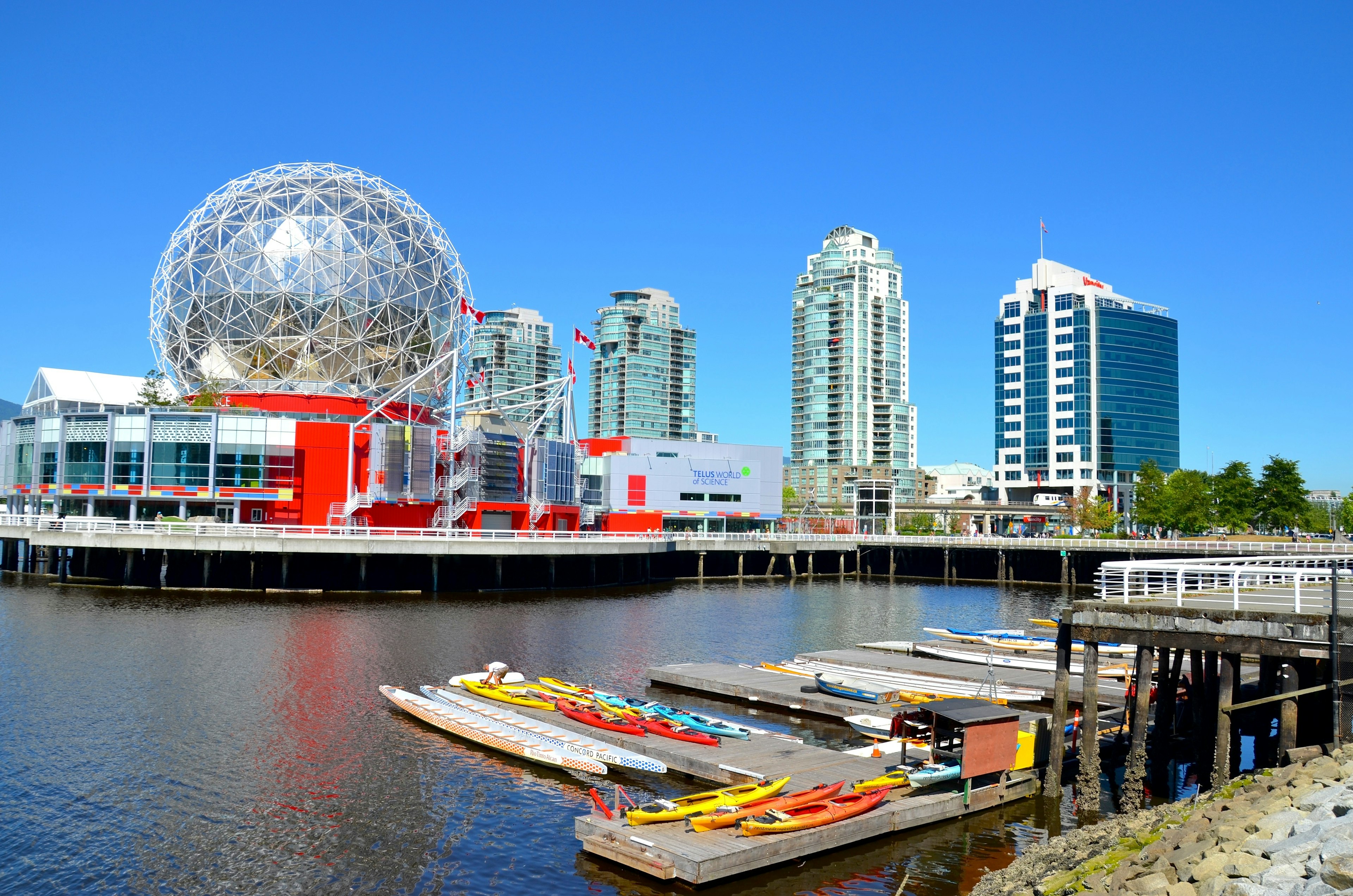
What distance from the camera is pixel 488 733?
91.8ft

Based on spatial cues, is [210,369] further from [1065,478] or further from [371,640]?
[1065,478]

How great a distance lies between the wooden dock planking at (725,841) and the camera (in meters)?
18.3

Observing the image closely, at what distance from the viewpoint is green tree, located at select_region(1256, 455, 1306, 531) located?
120125 mm

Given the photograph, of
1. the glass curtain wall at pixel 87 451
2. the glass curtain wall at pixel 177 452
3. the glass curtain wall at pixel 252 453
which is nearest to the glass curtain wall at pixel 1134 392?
the glass curtain wall at pixel 252 453

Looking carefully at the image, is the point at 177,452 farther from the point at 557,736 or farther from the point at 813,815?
the point at 813,815

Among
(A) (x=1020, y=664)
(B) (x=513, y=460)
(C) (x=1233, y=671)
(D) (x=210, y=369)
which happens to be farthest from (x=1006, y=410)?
(C) (x=1233, y=671)

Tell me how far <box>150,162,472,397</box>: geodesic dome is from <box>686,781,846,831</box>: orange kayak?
210 feet

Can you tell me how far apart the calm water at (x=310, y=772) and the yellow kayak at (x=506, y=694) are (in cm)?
257

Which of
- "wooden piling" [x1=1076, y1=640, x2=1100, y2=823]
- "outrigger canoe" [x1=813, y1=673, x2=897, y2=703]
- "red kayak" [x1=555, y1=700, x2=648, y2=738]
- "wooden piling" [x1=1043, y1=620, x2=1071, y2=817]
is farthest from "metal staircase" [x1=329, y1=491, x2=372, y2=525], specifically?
"wooden piling" [x1=1076, y1=640, x2=1100, y2=823]

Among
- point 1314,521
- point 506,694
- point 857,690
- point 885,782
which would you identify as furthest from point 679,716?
point 1314,521

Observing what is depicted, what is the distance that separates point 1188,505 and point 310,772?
123 m

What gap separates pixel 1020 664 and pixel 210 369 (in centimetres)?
6917

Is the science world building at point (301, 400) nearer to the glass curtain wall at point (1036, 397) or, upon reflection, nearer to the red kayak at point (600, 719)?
the red kayak at point (600, 719)

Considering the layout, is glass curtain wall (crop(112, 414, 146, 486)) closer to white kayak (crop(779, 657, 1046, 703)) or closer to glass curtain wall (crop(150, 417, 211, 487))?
glass curtain wall (crop(150, 417, 211, 487))
